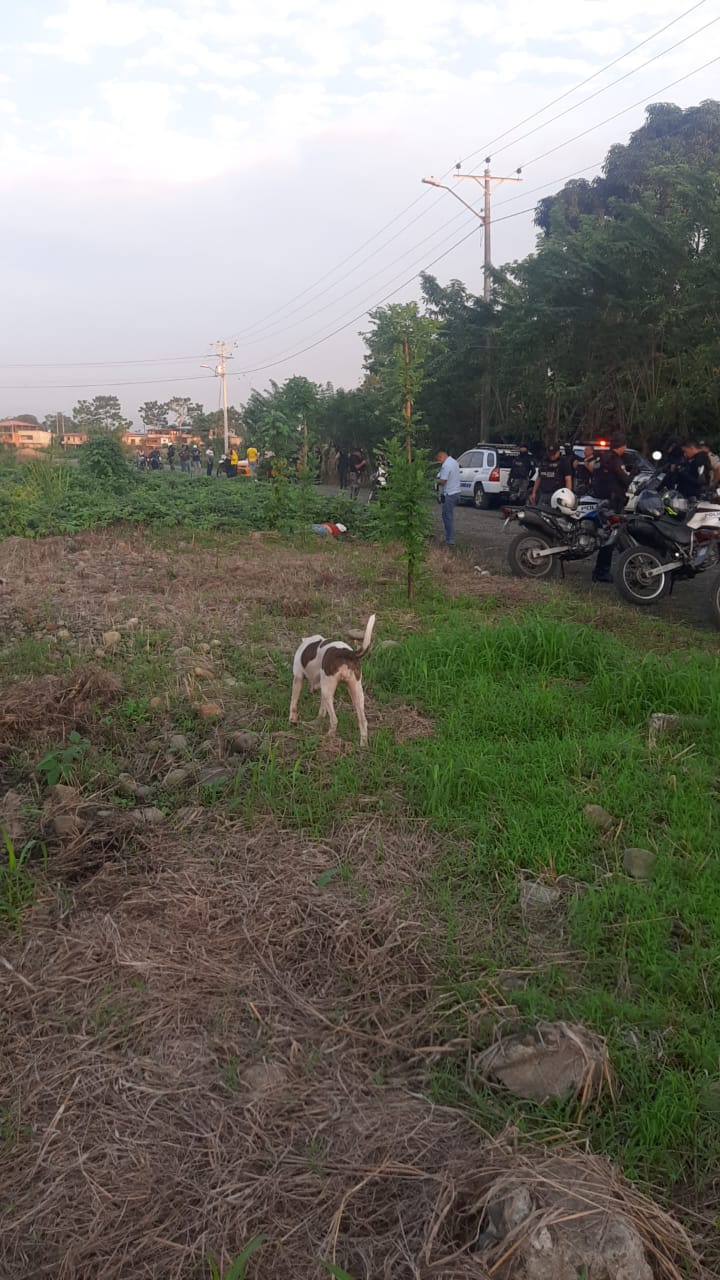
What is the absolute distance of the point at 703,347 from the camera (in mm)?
21453

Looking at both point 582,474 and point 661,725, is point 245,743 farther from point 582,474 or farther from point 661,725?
point 582,474

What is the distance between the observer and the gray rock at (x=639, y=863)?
11.5ft

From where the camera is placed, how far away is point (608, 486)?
1040 cm

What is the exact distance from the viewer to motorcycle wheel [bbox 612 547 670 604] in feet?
28.2

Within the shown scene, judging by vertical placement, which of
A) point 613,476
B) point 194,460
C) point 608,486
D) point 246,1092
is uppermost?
point 613,476

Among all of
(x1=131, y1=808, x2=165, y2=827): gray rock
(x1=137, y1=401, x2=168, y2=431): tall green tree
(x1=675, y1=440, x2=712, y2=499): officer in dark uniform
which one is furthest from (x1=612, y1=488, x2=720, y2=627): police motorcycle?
(x1=137, y1=401, x2=168, y2=431): tall green tree

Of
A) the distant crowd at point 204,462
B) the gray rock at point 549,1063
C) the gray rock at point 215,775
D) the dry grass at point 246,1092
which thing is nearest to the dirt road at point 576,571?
the gray rock at point 215,775

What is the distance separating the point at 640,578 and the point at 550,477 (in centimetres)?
764

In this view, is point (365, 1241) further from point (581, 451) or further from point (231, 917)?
point (581, 451)

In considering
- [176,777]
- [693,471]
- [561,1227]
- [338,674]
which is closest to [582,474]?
[693,471]

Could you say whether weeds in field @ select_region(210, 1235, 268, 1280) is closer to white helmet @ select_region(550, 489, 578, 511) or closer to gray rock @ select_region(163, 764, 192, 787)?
gray rock @ select_region(163, 764, 192, 787)

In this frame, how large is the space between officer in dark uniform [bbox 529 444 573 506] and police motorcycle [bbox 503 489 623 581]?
4.62 m

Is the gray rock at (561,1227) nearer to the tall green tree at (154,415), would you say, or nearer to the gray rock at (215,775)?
the gray rock at (215,775)

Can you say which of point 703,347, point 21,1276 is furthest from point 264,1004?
point 703,347
